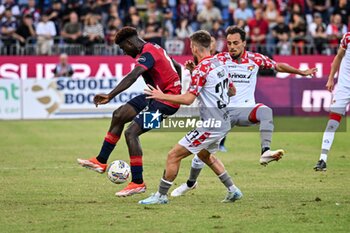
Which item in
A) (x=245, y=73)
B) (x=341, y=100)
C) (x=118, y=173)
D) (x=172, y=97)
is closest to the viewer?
(x=172, y=97)

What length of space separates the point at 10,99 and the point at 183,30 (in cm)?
678

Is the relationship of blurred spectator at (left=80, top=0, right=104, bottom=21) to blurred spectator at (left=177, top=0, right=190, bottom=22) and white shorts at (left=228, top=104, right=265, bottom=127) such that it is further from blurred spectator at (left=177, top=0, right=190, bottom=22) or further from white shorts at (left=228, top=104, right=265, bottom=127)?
white shorts at (left=228, top=104, right=265, bottom=127)

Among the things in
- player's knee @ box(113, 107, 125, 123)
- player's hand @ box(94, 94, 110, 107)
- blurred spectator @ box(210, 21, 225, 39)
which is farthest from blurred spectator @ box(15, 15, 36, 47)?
player's hand @ box(94, 94, 110, 107)

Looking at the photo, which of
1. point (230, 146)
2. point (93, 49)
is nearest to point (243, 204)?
point (230, 146)

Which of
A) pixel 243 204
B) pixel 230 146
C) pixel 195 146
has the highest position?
pixel 195 146

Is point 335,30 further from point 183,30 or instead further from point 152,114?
point 152,114

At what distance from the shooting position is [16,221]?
9609 mm

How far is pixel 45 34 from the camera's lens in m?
29.0

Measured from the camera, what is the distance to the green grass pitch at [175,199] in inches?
370

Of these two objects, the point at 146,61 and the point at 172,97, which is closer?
the point at 172,97

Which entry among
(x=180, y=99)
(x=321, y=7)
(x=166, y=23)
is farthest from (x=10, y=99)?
(x=180, y=99)

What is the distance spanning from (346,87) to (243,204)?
12.8 feet

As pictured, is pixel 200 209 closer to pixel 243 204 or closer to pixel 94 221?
pixel 243 204

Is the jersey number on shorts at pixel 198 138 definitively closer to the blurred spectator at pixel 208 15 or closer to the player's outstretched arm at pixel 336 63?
the player's outstretched arm at pixel 336 63
